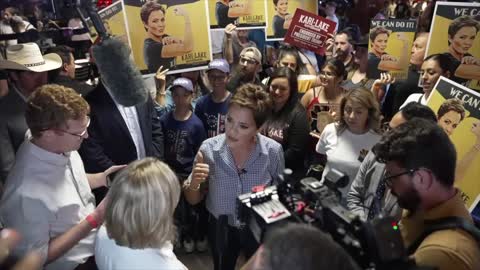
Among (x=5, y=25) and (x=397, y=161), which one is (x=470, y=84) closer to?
(x=397, y=161)

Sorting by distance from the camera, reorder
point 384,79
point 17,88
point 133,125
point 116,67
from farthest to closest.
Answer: point 384,79, point 17,88, point 133,125, point 116,67

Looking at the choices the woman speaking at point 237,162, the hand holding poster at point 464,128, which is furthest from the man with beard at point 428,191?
the hand holding poster at point 464,128

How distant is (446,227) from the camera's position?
1.49 m

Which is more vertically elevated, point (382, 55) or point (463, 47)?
point (463, 47)

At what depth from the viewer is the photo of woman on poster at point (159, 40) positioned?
322 cm

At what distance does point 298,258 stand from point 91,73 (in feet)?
15.5

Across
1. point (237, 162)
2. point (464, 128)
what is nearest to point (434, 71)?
point (464, 128)

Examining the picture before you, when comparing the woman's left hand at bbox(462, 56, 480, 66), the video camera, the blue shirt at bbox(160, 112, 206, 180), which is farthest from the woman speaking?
the woman's left hand at bbox(462, 56, 480, 66)

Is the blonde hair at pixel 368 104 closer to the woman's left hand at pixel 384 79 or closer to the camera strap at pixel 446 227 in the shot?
the woman's left hand at pixel 384 79

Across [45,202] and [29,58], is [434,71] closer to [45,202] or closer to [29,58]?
[45,202]

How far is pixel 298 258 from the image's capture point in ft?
3.59

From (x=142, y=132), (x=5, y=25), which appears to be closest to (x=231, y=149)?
(x=142, y=132)

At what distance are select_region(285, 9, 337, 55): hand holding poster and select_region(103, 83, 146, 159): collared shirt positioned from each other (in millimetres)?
1981

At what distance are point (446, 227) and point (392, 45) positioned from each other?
248cm
